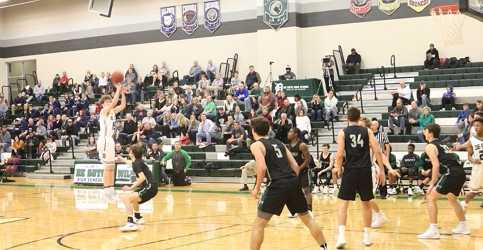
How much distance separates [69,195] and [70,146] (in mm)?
8993

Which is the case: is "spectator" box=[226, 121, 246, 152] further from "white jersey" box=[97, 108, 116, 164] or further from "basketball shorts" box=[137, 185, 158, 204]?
"basketball shorts" box=[137, 185, 158, 204]

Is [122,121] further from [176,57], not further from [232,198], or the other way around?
[232,198]

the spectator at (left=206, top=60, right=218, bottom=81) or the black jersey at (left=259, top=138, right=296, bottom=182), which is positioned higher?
the spectator at (left=206, top=60, right=218, bottom=81)

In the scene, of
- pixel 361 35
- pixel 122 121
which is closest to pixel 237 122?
pixel 122 121

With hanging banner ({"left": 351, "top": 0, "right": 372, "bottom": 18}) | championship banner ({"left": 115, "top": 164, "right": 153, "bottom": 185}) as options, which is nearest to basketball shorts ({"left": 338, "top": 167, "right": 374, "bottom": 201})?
championship banner ({"left": 115, "top": 164, "right": 153, "bottom": 185})

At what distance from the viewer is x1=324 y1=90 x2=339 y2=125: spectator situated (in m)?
A: 20.8

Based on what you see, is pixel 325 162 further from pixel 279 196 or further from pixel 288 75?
pixel 279 196

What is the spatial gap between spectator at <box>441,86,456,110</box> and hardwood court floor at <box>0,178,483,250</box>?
661cm

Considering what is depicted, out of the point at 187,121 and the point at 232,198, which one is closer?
the point at 232,198

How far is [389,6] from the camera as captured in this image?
23797 millimetres

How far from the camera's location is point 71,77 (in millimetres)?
32625

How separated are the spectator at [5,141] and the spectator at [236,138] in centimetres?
1115

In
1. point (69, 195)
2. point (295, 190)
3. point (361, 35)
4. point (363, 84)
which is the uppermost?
point (361, 35)

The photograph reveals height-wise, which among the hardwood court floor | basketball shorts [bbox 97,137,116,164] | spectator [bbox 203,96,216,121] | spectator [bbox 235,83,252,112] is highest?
spectator [bbox 235,83,252,112]
